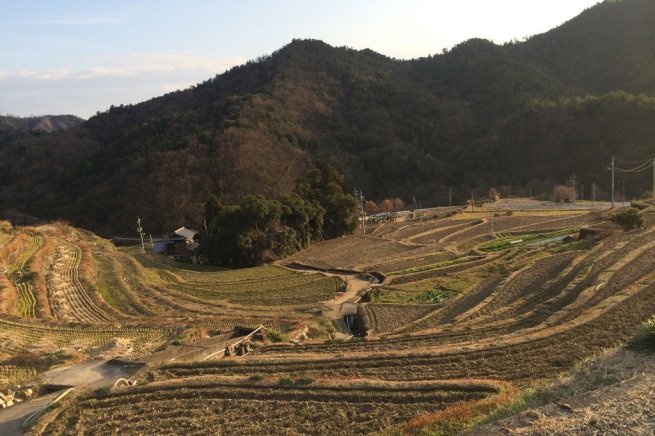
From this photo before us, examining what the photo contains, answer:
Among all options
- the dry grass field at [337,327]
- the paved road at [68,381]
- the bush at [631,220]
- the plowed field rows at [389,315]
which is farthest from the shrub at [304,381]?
the bush at [631,220]

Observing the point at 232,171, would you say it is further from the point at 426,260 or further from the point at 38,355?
the point at 38,355

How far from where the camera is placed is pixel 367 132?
101m

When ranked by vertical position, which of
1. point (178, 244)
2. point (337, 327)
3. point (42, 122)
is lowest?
point (337, 327)

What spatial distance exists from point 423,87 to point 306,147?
4825cm

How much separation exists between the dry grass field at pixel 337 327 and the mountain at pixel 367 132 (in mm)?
29830

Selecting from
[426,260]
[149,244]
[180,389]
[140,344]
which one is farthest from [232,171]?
[180,389]

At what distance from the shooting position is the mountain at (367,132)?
71.6 m

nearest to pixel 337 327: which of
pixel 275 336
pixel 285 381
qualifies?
pixel 275 336

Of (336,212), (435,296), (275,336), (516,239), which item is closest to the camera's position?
(275,336)

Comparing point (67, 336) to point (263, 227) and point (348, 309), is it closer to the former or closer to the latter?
point (348, 309)

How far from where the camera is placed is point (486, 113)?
105500 millimetres

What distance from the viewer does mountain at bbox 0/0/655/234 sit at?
2817 inches

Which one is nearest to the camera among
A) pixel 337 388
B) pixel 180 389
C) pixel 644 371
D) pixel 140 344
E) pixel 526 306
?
pixel 644 371

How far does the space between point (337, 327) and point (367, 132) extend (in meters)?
80.0
